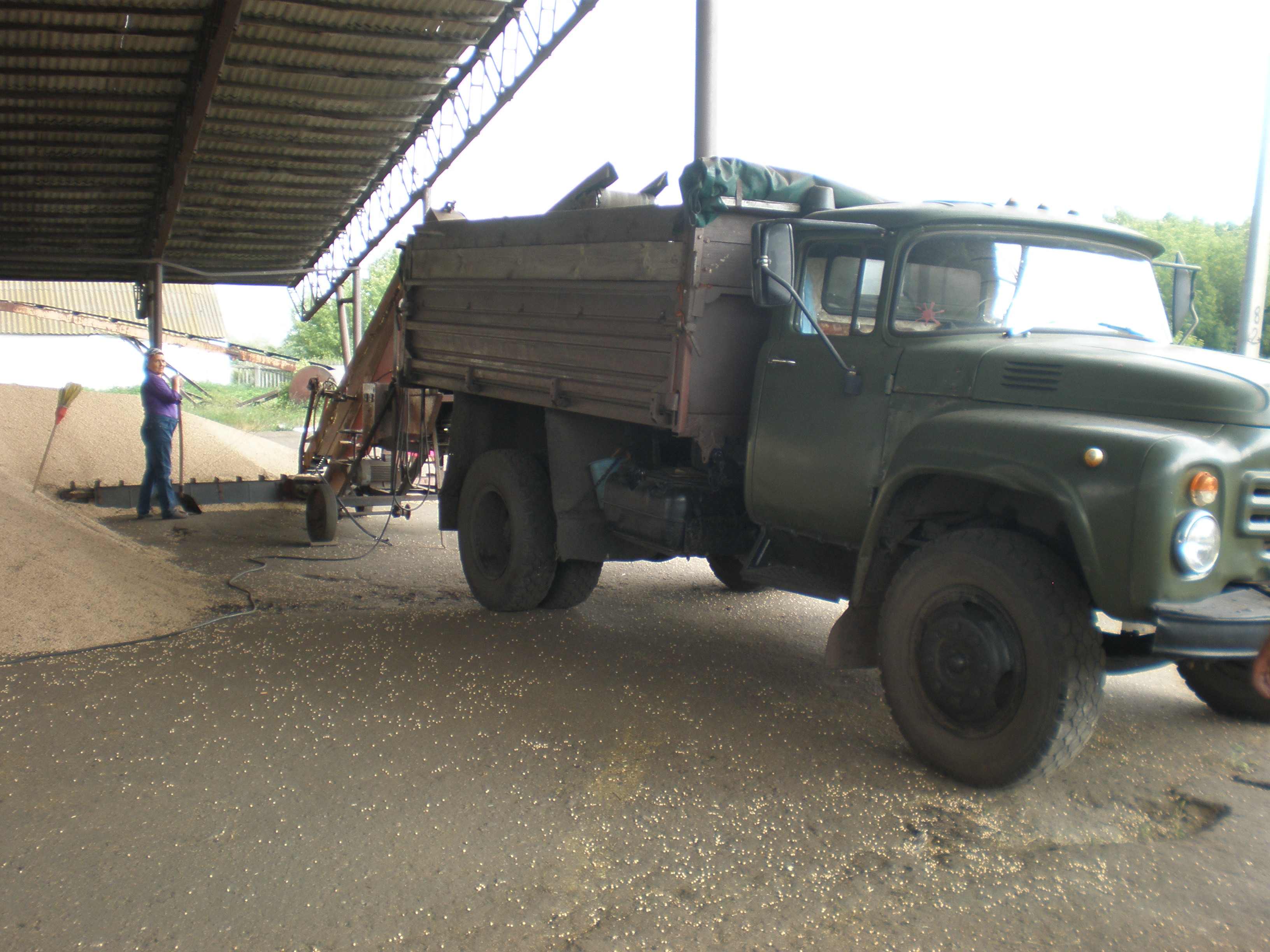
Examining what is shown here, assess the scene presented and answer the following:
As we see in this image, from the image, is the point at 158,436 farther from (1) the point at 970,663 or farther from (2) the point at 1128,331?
(2) the point at 1128,331

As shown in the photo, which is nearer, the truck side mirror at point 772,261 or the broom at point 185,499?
the truck side mirror at point 772,261

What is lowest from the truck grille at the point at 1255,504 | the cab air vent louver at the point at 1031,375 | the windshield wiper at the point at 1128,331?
the truck grille at the point at 1255,504

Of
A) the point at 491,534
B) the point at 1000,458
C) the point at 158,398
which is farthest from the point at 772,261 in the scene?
the point at 158,398

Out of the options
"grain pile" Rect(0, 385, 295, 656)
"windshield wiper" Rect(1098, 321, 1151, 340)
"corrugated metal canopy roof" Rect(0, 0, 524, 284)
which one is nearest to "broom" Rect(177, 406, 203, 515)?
"grain pile" Rect(0, 385, 295, 656)

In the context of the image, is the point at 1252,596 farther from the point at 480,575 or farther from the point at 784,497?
the point at 480,575

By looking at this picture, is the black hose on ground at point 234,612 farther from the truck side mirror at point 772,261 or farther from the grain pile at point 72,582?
the truck side mirror at point 772,261

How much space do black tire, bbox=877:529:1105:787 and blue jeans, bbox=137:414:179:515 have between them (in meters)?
9.07

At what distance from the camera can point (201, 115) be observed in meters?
12.3

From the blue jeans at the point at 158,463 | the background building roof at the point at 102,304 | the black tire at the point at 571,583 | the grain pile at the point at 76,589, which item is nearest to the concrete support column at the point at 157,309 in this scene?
the blue jeans at the point at 158,463

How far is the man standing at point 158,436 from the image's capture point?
10594 millimetres

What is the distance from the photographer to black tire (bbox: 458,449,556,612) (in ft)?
21.4

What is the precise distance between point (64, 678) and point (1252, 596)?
5551mm

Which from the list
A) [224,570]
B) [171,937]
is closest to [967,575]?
[171,937]

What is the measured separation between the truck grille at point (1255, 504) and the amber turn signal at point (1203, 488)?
17 cm
